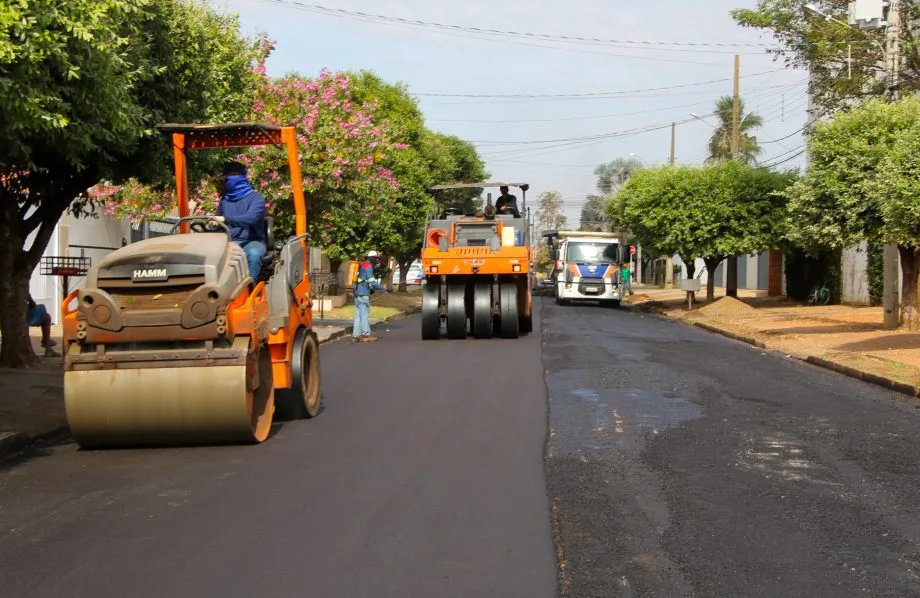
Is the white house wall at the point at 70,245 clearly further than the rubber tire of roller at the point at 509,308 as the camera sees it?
Yes

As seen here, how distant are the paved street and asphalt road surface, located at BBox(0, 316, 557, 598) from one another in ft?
0.07

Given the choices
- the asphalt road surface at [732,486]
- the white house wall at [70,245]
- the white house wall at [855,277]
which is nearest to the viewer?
the asphalt road surface at [732,486]

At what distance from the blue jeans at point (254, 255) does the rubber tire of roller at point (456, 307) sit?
38.5 feet

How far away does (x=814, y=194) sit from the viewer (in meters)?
23.9

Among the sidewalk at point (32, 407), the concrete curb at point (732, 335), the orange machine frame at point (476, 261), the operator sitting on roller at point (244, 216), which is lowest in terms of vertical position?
the concrete curb at point (732, 335)

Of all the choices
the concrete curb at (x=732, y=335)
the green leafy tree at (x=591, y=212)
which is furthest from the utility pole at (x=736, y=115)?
the green leafy tree at (x=591, y=212)

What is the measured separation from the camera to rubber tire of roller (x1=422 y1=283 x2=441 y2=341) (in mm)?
21812

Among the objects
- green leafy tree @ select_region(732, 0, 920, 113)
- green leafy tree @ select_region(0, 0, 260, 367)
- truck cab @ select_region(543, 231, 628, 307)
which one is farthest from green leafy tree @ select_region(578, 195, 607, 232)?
green leafy tree @ select_region(0, 0, 260, 367)

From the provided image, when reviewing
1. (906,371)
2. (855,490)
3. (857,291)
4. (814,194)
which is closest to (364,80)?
(857,291)

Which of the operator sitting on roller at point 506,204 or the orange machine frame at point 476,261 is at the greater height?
the operator sitting on roller at point 506,204

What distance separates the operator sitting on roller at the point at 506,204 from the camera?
23.2 metres

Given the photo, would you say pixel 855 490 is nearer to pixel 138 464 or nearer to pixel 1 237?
pixel 138 464

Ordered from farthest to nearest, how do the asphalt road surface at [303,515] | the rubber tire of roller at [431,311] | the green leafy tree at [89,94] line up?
the rubber tire of roller at [431,311] → the green leafy tree at [89,94] → the asphalt road surface at [303,515]

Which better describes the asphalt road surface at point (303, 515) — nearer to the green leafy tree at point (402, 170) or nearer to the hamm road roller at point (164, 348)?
the hamm road roller at point (164, 348)
